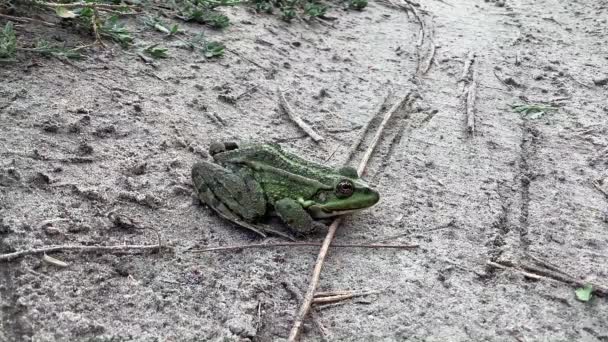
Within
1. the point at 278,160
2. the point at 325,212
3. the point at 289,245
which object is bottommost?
the point at 289,245

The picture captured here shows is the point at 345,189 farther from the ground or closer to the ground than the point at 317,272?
farther from the ground

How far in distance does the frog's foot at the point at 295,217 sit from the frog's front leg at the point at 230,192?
0.14 m

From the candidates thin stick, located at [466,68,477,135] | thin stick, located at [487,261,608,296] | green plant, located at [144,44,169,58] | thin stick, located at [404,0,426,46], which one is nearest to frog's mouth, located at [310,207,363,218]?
thin stick, located at [487,261,608,296]

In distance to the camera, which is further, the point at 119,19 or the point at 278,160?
the point at 119,19

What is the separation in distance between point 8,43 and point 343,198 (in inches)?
122

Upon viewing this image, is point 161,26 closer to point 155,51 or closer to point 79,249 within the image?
point 155,51

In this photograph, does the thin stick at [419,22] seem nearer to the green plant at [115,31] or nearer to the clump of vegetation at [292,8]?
the clump of vegetation at [292,8]

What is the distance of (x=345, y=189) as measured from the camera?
366 centimetres

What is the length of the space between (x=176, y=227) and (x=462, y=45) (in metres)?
5.15

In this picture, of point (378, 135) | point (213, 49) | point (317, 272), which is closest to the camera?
point (317, 272)

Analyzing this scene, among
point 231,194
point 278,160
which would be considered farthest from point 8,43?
point 278,160

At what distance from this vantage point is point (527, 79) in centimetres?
628

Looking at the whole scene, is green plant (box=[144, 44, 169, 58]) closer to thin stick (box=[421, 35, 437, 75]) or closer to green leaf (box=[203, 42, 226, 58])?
green leaf (box=[203, 42, 226, 58])

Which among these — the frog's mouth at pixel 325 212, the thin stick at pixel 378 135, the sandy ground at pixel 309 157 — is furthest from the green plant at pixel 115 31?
the frog's mouth at pixel 325 212
